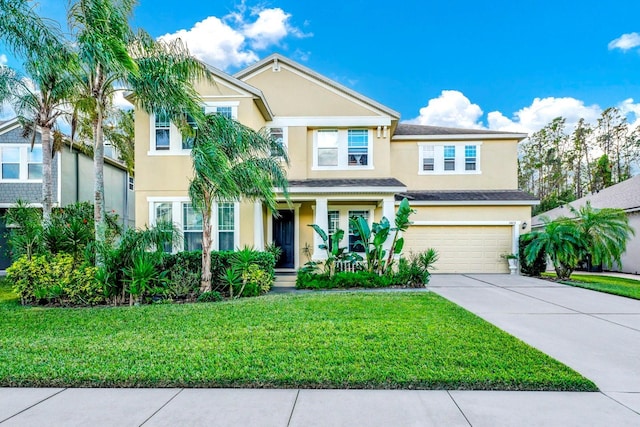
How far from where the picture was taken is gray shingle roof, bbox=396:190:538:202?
14.4 m

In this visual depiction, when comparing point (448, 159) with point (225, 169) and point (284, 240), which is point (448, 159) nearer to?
point (284, 240)

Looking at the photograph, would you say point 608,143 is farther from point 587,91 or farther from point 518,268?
point 518,268

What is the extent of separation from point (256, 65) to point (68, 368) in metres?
12.3

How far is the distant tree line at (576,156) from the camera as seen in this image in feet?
99.7

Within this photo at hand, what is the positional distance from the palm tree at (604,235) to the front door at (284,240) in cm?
1067

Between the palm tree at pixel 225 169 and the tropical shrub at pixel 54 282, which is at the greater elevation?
the palm tree at pixel 225 169

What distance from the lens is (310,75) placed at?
13.8m

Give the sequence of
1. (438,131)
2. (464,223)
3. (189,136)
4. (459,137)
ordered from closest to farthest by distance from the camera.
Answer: (189,136), (464,223), (459,137), (438,131)

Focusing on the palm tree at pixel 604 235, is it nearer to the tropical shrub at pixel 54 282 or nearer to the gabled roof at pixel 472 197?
the gabled roof at pixel 472 197

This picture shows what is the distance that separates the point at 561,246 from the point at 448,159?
18.8 feet

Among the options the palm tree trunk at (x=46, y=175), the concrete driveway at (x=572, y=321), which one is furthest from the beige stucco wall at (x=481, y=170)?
the palm tree trunk at (x=46, y=175)

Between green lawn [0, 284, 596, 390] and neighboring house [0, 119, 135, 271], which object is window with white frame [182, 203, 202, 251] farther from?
neighboring house [0, 119, 135, 271]

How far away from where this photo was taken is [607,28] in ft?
57.6

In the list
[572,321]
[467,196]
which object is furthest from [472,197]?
[572,321]
